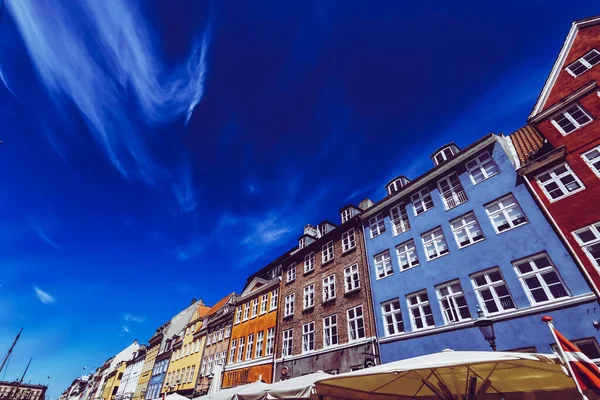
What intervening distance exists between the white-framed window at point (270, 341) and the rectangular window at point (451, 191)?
17.8m

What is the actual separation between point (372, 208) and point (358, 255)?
366 centimetres

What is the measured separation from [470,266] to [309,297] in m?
12.9

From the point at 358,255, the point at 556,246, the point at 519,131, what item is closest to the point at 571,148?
the point at 556,246

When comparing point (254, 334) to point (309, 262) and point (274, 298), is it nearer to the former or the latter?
point (274, 298)

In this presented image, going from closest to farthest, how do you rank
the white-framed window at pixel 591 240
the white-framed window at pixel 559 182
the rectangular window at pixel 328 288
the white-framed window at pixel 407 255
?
the white-framed window at pixel 591 240, the white-framed window at pixel 559 182, the white-framed window at pixel 407 255, the rectangular window at pixel 328 288

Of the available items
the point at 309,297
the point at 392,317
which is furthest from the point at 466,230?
the point at 309,297

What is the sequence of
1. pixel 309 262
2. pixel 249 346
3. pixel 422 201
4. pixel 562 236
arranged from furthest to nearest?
pixel 249 346 < pixel 309 262 < pixel 422 201 < pixel 562 236

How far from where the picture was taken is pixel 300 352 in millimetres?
21453

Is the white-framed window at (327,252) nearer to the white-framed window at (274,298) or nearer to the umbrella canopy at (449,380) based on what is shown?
the white-framed window at (274,298)

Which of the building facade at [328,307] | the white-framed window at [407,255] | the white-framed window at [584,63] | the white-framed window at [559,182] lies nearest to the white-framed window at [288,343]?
the building facade at [328,307]

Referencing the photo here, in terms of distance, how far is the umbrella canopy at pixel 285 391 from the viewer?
8.43 metres

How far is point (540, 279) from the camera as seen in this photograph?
1217 cm

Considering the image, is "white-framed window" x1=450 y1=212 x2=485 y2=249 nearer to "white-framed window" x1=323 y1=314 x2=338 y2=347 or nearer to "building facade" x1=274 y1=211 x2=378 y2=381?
"building facade" x1=274 y1=211 x2=378 y2=381

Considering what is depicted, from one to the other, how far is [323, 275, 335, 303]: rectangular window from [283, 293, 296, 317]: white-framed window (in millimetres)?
3910
